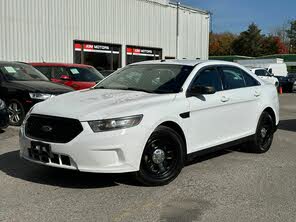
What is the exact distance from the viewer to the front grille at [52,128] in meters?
5.25

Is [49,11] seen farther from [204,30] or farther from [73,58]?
[204,30]

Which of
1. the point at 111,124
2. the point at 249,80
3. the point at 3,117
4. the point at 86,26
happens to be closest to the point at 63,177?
the point at 111,124

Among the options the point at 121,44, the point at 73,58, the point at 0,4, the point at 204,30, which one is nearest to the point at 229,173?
the point at 0,4

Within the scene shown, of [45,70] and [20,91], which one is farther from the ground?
[45,70]

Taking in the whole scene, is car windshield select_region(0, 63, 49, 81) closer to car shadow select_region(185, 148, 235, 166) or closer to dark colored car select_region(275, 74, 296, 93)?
car shadow select_region(185, 148, 235, 166)

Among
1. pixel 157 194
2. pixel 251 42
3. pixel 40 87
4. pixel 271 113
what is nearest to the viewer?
pixel 157 194

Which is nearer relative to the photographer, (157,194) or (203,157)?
Answer: (157,194)

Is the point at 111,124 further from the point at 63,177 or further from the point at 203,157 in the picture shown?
the point at 203,157

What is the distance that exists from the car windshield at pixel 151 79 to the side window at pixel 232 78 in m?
0.76

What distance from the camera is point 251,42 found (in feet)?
350

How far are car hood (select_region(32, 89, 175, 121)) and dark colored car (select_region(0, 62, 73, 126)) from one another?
449cm

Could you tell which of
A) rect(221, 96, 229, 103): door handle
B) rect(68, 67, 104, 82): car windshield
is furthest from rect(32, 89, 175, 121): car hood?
rect(68, 67, 104, 82): car windshield

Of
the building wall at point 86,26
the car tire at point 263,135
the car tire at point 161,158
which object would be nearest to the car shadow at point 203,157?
the car tire at point 263,135

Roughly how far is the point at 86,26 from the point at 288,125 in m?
14.1
